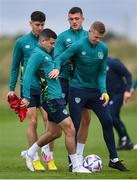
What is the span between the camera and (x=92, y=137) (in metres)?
23.3

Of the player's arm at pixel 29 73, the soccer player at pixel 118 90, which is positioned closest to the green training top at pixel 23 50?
the player's arm at pixel 29 73

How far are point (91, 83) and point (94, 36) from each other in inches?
33.8

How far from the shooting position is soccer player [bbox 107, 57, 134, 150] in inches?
741

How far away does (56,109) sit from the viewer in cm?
1309

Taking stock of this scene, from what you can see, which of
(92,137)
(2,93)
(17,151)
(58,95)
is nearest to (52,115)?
(58,95)

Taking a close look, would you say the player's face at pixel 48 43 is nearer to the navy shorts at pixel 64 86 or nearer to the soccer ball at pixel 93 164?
the navy shorts at pixel 64 86

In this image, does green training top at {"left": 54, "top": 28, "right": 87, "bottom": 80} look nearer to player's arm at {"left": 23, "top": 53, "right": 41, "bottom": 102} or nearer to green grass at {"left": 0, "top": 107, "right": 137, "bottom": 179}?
player's arm at {"left": 23, "top": 53, "right": 41, "bottom": 102}

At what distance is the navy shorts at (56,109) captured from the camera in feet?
42.9

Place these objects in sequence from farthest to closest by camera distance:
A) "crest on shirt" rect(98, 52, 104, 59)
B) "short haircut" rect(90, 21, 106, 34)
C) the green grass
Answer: "crest on shirt" rect(98, 52, 104, 59)
"short haircut" rect(90, 21, 106, 34)
the green grass

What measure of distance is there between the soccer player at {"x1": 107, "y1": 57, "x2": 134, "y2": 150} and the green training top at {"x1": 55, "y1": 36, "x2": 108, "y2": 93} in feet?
15.9

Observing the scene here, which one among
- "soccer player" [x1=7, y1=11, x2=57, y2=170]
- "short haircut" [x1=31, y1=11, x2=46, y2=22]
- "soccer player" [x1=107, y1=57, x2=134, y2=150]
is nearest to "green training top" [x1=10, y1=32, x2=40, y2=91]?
"soccer player" [x1=7, y1=11, x2=57, y2=170]

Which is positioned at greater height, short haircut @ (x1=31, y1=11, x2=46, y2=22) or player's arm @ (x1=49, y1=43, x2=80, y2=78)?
short haircut @ (x1=31, y1=11, x2=46, y2=22)

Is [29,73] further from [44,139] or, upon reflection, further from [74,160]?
[74,160]

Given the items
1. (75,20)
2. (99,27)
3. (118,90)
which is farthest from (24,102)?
(118,90)
